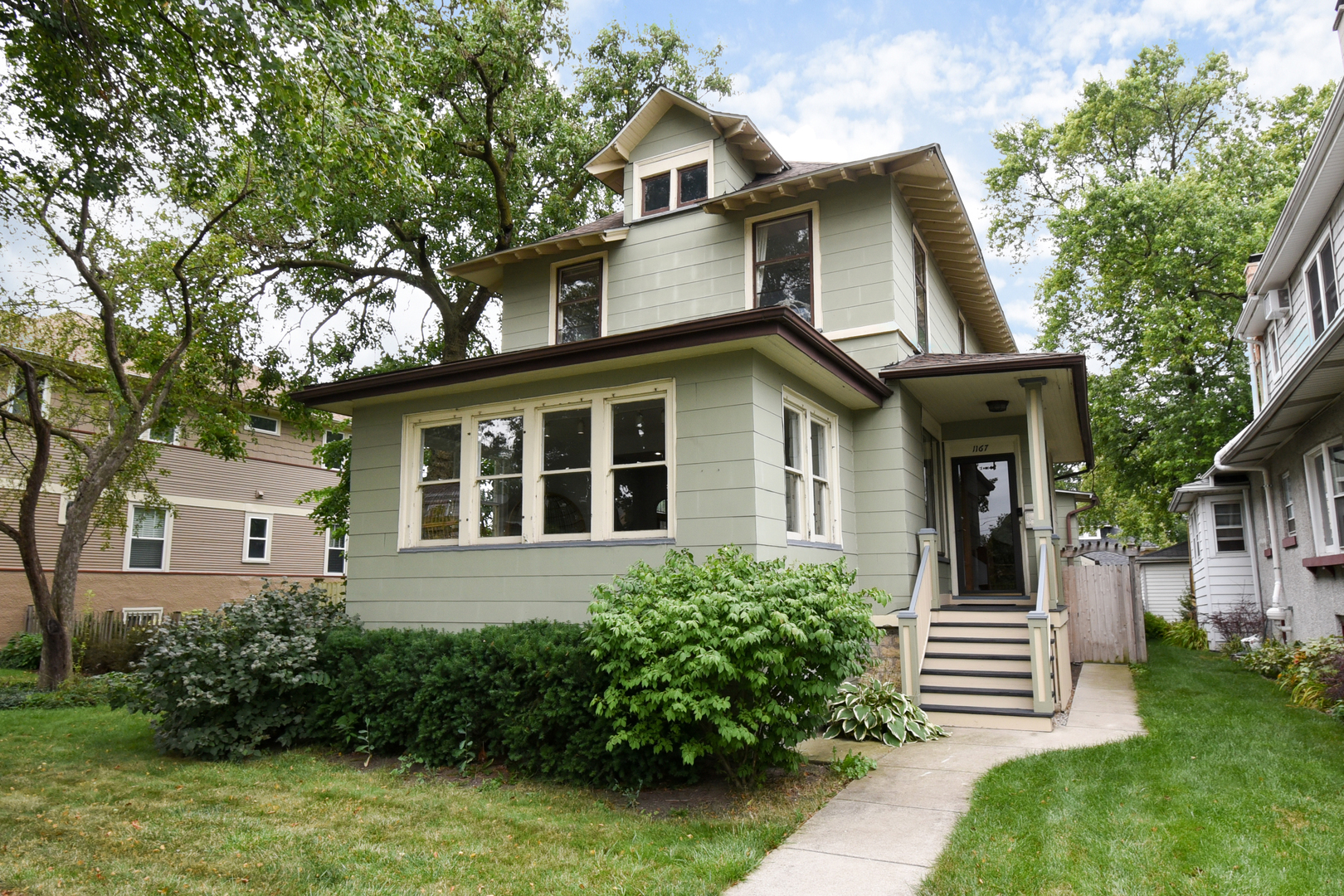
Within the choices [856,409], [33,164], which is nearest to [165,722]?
[33,164]

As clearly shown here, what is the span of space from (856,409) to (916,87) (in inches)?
395

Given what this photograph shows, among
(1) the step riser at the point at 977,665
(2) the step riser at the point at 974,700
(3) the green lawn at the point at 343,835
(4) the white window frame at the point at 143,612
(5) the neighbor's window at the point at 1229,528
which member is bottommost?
(3) the green lawn at the point at 343,835

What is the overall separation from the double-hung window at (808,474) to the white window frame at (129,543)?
15.5m

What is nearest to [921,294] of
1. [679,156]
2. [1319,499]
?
[679,156]

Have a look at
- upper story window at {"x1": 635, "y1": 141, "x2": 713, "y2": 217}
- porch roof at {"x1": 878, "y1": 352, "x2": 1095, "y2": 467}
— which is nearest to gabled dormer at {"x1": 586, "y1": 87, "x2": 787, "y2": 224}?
upper story window at {"x1": 635, "y1": 141, "x2": 713, "y2": 217}

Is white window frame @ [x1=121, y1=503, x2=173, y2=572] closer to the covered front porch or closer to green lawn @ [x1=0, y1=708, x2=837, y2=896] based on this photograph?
green lawn @ [x1=0, y1=708, x2=837, y2=896]

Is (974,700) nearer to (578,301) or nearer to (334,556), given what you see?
(578,301)

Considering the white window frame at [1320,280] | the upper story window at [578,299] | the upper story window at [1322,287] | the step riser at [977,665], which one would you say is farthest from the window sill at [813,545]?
the upper story window at [1322,287]

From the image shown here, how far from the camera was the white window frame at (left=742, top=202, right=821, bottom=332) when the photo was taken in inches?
403

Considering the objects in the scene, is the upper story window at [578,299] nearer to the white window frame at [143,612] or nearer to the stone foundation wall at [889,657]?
the stone foundation wall at [889,657]

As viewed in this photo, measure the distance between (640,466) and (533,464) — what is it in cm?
127

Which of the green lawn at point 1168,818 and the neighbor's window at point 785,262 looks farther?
the neighbor's window at point 785,262

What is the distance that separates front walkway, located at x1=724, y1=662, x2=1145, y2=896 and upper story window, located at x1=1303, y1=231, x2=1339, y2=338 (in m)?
6.22

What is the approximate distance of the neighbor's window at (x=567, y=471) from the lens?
8188 mm
